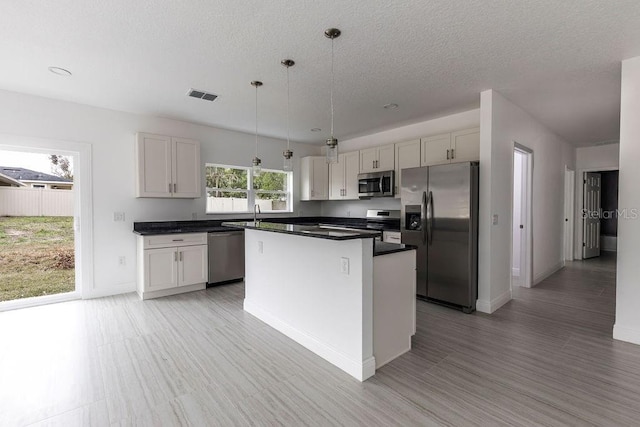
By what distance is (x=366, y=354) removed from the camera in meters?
2.18

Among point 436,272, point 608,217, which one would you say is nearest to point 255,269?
point 436,272

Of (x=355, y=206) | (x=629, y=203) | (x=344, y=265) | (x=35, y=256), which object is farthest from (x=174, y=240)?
(x=629, y=203)

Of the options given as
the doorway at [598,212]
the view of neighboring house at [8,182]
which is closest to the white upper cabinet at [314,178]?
the view of neighboring house at [8,182]

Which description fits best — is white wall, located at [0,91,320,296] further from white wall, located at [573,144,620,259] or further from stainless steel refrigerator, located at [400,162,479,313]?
white wall, located at [573,144,620,259]

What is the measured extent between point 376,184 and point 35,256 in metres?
4.91

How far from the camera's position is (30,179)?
152 inches

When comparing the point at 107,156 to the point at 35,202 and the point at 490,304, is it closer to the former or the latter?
the point at 35,202

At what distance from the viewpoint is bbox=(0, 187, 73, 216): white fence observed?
12.3 ft

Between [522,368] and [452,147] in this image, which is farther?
[452,147]

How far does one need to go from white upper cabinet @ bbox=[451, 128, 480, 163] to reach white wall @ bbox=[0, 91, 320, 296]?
392 cm

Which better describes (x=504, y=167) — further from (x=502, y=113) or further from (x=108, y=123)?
(x=108, y=123)

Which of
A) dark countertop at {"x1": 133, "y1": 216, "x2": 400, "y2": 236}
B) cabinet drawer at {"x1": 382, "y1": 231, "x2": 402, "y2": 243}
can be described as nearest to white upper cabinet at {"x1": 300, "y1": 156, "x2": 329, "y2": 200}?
dark countertop at {"x1": 133, "y1": 216, "x2": 400, "y2": 236}

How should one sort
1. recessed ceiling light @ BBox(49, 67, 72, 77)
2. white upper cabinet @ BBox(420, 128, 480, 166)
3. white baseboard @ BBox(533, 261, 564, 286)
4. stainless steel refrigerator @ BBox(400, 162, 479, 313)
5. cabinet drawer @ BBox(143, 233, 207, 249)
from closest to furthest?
recessed ceiling light @ BBox(49, 67, 72, 77) < stainless steel refrigerator @ BBox(400, 162, 479, 313) < white upper cabinet @ BBox(420, 128, 480, 166) < cabinet drawer @ BBox(143, 233, 207, 249) < white baseboard @ BBox(533, 261, 564, 286)

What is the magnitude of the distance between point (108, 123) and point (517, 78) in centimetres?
501
